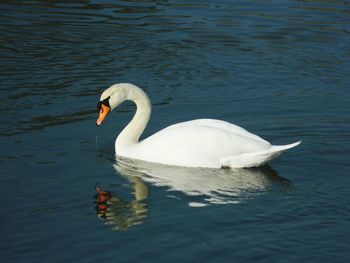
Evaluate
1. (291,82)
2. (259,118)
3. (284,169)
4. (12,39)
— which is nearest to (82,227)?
(284,169)

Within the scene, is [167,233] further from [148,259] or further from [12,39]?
[12,39]

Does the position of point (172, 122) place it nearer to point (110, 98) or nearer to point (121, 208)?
point (110, 98)

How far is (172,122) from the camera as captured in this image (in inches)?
528

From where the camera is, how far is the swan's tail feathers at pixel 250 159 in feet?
36.9

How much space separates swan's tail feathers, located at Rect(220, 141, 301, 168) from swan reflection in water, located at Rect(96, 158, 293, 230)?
0.08 meters

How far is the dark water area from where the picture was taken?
931 cm

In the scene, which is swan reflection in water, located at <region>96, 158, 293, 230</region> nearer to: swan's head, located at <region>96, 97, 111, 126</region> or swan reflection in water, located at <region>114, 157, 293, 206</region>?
swan reflection in water, located at <region>114, 157, 293, 206</region>

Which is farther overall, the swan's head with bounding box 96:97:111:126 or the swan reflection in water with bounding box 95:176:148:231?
the swan's head with bounding box 96:97:111:126

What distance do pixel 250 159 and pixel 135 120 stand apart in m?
1.90

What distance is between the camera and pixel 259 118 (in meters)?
13.5

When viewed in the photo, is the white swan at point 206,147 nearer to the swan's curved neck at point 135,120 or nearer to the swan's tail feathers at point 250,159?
the swan's tail feathers at point 250,159

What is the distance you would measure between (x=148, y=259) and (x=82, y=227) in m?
1.13

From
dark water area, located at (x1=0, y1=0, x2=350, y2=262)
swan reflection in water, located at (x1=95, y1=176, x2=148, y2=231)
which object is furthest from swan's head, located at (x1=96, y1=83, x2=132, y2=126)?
swan reflection in water, located at (x1=95, y1=176, x2=148, y2=231)

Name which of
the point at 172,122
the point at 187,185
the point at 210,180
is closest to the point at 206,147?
the point at 210,180
